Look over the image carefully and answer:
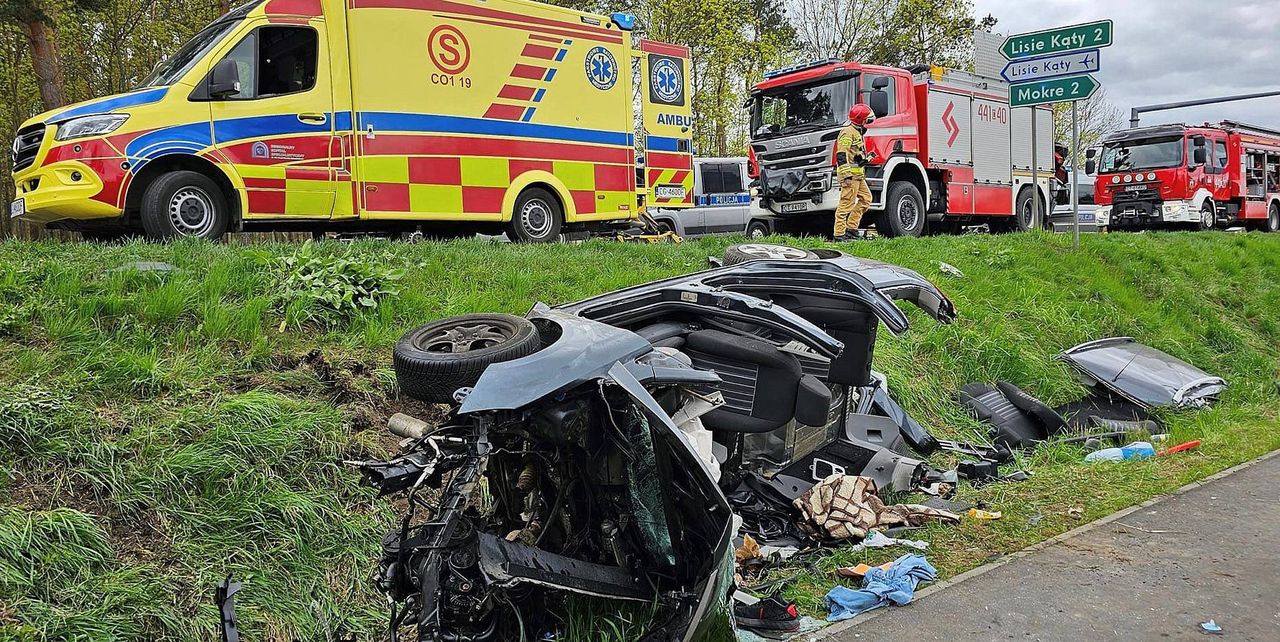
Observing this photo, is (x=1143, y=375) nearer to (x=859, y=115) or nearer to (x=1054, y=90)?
(x=1054, y=90)

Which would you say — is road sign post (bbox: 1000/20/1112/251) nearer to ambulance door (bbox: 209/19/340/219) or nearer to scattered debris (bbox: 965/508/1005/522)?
scattered debris (bbox: 965/508/1005/522)

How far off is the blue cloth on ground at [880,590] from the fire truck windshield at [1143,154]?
19985 millimetres

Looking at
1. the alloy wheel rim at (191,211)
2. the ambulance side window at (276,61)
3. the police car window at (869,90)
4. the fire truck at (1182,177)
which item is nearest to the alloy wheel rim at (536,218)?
the ambulance side window at (276,61)

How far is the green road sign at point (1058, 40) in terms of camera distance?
10.2 meters

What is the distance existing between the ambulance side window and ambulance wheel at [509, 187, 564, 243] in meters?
2.46

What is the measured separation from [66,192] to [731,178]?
1217cm

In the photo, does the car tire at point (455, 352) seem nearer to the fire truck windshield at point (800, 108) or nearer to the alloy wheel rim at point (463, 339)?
the alloy wheel rim at point (463, 339)

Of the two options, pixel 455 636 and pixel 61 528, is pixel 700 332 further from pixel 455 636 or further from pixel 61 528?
pixel 61 528

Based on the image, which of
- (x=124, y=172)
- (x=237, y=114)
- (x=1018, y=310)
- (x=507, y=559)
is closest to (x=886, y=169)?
(x=1018, y=310)

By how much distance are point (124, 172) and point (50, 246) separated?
88 centimetres

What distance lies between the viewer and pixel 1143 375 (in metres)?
7.70

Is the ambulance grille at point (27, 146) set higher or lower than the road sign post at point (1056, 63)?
lower

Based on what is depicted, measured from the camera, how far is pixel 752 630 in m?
3.34

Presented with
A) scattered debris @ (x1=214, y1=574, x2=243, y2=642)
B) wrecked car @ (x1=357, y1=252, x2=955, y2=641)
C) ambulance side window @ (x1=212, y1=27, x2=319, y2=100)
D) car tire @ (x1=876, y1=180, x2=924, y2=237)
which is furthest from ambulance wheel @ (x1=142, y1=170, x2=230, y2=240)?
car tire @ (x1=876, y1=180, x2=924, y2=237)
